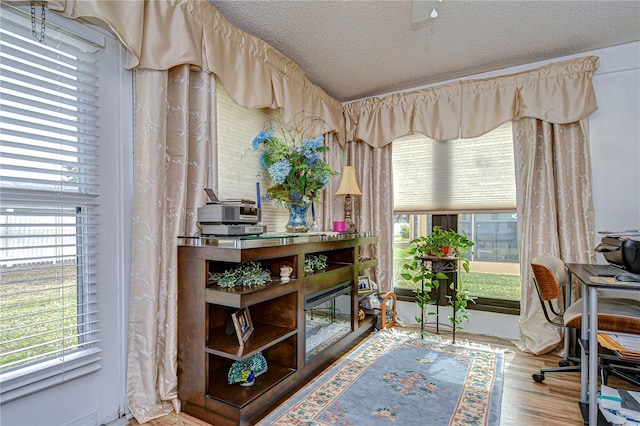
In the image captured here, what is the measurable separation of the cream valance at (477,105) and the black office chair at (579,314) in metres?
1.29

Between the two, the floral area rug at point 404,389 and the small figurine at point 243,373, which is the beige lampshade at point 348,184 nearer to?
the floral area rug at point 404,389

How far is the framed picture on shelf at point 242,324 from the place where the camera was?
6.06ft

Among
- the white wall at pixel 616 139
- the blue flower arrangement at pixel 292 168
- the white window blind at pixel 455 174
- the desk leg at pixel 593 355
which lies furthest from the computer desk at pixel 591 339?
the blue flower arrangement at pixel 292 168

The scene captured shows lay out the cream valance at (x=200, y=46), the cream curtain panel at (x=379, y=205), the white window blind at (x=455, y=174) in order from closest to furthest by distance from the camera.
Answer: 1. the cream valance at (x=200, y=46)
2. the white window blind at (x=455, y=174)
3. the cream curtain panel at (x=379, y=205)

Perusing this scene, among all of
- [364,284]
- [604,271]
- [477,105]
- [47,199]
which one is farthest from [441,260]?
[47,199]

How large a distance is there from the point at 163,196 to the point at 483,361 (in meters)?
2.53

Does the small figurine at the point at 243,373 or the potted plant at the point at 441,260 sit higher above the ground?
the potted plant at the point at 441,260

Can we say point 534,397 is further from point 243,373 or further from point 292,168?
point 292,168

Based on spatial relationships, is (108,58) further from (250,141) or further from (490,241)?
(490,241)

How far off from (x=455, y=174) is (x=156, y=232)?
→ 2751 mm

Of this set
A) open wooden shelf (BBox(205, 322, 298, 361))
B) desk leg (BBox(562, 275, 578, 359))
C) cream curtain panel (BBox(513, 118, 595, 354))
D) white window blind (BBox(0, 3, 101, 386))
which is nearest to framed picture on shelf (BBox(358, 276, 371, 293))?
open wooden shelf (BBox(205, 322, 298, 361))

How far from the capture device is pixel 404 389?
2098 mm

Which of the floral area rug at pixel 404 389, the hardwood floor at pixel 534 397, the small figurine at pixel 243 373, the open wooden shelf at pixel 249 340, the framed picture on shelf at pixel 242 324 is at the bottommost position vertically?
the hardwood floor at pixel 534 397

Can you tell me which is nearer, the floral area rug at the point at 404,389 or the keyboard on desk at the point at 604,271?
the floral area rug at the point at 404,389
